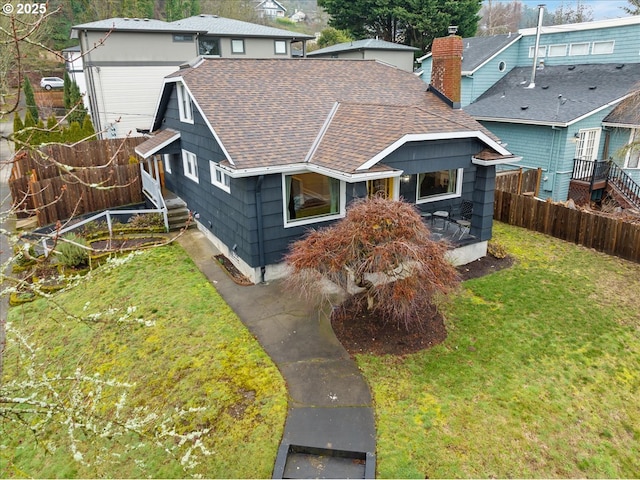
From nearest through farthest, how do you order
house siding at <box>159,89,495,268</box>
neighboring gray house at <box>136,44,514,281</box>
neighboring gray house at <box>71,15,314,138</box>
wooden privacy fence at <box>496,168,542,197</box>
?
neighboring gray house at <box>136,44,514,281</box>, house siding at <box>159,89,495,268</box>, wooden privacy fence at <box>496,168,542,197</box>, neighboring gray house at <box>71,15,314,138</box>

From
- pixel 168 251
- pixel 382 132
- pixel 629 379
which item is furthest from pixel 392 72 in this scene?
pixel 629 379

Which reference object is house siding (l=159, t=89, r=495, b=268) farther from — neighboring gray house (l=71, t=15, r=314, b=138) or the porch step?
neighboring gray house (l=71, t=15, r=314, b=138)

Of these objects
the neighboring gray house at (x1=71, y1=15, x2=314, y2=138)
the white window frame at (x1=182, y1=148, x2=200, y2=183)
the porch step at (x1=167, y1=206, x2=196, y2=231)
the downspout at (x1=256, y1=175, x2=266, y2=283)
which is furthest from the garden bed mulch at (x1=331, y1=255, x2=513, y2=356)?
the neighboring gray house at (x1=71, y1=15, x2=314, y2=138)

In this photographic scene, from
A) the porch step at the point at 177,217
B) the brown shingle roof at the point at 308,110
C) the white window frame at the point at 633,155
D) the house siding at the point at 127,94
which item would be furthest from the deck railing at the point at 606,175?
the house siding at the point at 127,94

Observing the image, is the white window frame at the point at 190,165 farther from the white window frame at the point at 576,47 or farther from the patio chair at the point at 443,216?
the white window frame at the point at 576,47

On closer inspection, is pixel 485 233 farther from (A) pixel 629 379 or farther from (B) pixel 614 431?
(B) pixel 614 431

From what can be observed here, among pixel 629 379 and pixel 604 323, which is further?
pixel 604 323
